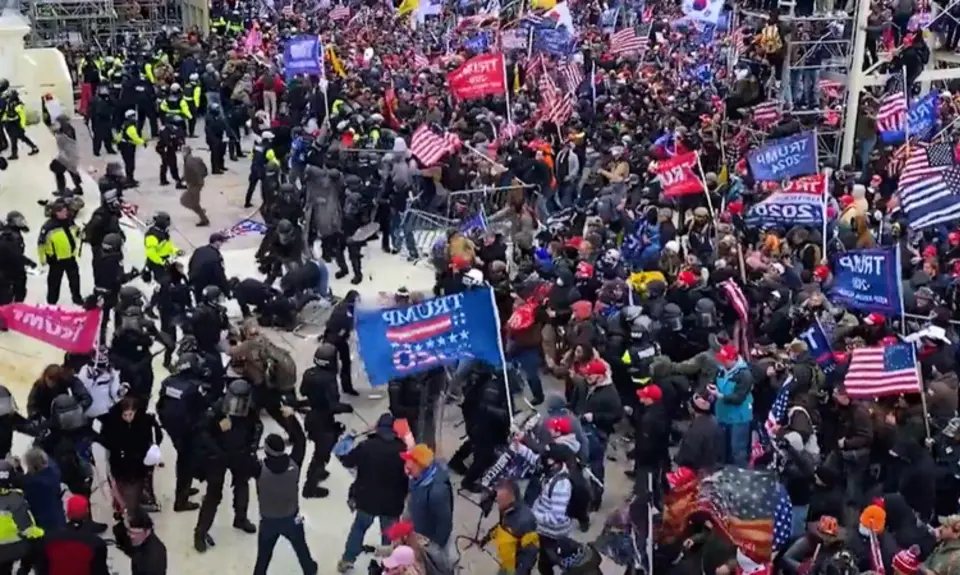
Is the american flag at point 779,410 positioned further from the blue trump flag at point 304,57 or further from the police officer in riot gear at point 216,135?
the police officer in riot gear at point 216,135

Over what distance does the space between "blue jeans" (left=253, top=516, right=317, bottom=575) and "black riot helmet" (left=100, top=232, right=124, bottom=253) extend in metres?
5.57

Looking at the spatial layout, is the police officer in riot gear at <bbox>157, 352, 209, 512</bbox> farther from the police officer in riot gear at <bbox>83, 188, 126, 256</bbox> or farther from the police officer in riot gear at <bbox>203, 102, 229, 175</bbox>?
the police officer in riot gear at <bbox>203, 102, 229, 175</bbox>

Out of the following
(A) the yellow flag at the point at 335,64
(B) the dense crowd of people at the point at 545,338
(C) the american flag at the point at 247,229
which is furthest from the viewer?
(A) the yellow flag at the point at 335,64

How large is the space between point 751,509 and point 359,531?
3299mm

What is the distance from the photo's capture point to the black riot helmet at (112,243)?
1384 cm

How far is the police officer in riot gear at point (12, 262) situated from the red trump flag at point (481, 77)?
28.0 feet

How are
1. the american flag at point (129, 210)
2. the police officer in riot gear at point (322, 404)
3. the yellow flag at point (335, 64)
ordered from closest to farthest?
the police officer in riot gear at point (322, 404) → the american flag at point (129, 210) → the yellow flag at point (335, 64)

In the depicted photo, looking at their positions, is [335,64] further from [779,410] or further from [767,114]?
[779,410]

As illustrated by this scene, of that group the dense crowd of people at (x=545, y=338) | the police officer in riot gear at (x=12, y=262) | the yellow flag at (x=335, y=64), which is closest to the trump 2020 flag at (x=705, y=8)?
the dense crowd of people at (x=545, y=338)

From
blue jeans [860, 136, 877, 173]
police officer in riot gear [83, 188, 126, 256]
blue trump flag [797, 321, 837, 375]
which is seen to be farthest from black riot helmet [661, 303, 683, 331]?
blue jeans [860, 136, 877, 173]

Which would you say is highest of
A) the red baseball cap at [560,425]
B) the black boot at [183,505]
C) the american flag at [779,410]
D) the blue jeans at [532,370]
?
the red baseball cap at [560,425]

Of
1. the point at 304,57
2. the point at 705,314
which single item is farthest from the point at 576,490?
the point at 304,57

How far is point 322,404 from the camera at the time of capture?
10602 mm

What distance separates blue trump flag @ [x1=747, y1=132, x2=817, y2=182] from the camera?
16.2m
